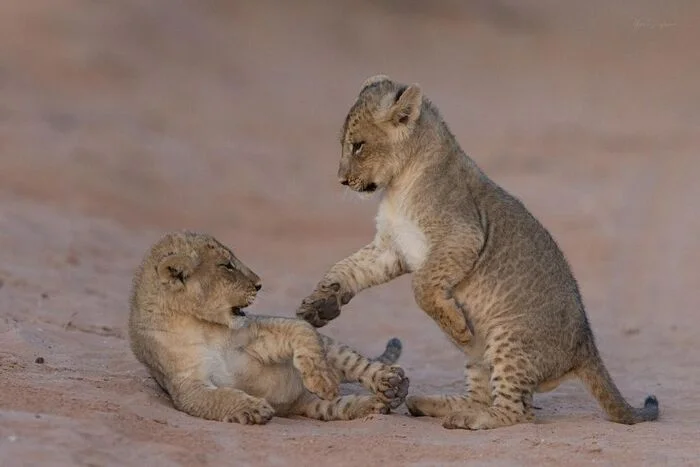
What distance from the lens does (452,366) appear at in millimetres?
10852

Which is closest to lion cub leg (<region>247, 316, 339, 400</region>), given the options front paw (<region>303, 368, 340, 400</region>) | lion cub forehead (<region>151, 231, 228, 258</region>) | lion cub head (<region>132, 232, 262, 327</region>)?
front paw (<region>303, 368, 340, 400</region>)

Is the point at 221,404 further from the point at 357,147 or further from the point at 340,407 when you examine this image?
the point at 357,147

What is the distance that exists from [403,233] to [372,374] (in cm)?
96

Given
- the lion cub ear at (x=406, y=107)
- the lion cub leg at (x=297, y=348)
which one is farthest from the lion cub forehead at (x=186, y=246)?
the lion cub ear at (x=406, y=107)

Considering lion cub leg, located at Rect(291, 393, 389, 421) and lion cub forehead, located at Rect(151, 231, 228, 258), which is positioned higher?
lion cub forehead, located at Rect(151, 231, 228, 258)

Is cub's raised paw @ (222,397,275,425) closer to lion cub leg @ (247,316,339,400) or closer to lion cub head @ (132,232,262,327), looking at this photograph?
lion cub leg @ (247,316,339,400)

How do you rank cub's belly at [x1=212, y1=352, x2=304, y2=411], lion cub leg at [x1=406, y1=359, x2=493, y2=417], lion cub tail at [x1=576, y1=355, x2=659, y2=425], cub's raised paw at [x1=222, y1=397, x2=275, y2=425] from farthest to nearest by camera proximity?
lion cub leg at [x1=406, y1=359, x2=493, y2=417] < lion cub tail at [x1=576, y1=355, x2=659, y2=425] < cub's belly at [x1=212, y1=352, x2=304, y2=411] < cub's raised paw at [x1=222, y1=397, x2=275, y2=425]

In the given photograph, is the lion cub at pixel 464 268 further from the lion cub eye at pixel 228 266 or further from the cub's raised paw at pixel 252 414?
the cub's raised paw at pixel 252 414

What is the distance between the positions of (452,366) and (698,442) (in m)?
3.83

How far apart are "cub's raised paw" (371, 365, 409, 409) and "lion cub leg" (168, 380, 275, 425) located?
764mm

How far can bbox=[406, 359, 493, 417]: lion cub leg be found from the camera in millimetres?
8133

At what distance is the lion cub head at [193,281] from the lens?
7.48 metres

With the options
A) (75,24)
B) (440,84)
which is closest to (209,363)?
(75,24)

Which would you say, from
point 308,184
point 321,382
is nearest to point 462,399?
point 321,382
